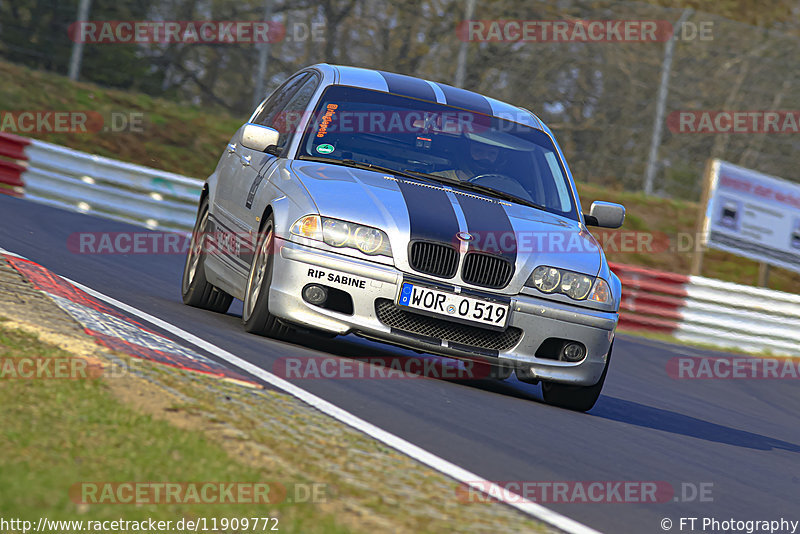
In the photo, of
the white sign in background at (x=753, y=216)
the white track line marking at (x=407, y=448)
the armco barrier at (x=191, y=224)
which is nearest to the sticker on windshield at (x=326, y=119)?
the white track line marking at (x=407, y=448)

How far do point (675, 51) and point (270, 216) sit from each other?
1403 centimetres

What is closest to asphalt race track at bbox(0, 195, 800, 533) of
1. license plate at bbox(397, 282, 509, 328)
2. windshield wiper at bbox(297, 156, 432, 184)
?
license plate at bbox(397, 282, 509, 328)

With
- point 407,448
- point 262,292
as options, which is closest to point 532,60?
point 262,292

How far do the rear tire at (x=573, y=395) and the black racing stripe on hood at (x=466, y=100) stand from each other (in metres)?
1.95

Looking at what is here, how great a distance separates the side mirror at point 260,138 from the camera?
25.2 ft

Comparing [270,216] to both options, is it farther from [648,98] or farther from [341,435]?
[648,98]

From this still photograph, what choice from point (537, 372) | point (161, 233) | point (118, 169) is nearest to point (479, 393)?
point (537, 372)

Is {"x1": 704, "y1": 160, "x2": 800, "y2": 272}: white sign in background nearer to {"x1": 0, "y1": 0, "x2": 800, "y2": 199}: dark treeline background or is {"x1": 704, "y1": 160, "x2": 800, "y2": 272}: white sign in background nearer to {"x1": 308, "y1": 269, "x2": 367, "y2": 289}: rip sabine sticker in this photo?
{"x1": 0, "y1": 0, "x2": 800, "y2": 199}: dark treeline background

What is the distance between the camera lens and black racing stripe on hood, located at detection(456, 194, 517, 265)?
22.4ft

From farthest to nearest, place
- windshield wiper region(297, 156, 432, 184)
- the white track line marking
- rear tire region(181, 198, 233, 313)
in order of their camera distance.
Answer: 1. rear tire region(181, 198, 233, 313)
2. windshield wiper region(297, 156, 432, 184)
3. the white track line marking

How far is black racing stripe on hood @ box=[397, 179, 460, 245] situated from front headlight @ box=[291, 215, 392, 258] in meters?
0.18

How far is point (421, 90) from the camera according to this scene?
27.3 ft

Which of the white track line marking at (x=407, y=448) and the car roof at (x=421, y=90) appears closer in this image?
the white track line marking at (x=407, y=448)

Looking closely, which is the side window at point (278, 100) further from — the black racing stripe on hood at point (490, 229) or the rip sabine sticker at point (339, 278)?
the rip sabine sticker at point (339, 278)
